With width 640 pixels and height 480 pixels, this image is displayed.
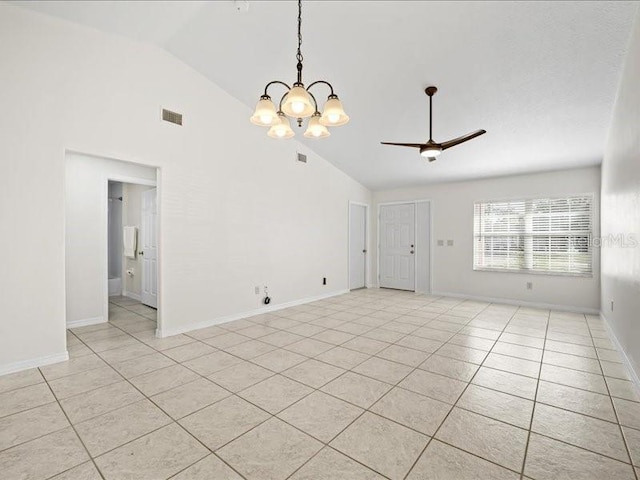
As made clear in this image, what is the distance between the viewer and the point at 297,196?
5539mm

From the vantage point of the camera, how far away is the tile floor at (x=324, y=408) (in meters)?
1.65

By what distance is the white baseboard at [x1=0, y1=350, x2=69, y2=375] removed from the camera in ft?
8.94

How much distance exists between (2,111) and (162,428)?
3.02 meters

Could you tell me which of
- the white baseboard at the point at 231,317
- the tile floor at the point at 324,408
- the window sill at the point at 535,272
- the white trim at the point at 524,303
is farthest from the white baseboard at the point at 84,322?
the window sill at the point at 535,272

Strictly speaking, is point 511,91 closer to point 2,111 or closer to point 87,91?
point 87,91

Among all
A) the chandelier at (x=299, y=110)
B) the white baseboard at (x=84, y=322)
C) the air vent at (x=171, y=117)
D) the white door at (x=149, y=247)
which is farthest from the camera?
the white door at (x=149, y=247)

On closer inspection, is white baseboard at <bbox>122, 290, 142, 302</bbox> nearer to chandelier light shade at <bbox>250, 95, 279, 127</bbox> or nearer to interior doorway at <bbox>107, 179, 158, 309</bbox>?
interior doorway at <bbox>107, 179, 158, 309</bbox>

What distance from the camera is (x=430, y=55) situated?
317 cm

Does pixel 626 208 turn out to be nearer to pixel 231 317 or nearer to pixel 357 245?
pixel 231 317

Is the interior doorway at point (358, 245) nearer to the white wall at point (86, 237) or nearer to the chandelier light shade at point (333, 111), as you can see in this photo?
the white wall at point (86, 237)

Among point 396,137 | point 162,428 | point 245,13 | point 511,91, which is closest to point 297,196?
point 396,137

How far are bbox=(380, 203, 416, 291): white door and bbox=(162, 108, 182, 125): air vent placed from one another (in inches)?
195

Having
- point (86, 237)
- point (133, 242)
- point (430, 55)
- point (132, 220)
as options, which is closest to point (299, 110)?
point (430, 55)

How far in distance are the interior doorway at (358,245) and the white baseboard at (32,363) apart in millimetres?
5124
